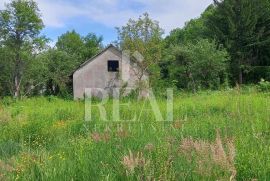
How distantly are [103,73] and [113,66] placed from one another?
1.16 meters

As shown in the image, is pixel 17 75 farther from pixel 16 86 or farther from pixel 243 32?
pixel 243 32

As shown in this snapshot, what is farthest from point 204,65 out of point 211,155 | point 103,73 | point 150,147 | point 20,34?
point 211,155

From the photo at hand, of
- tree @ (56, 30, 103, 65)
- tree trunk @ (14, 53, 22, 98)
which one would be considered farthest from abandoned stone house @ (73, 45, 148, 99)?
tree @ (56, 30, 103, 65)

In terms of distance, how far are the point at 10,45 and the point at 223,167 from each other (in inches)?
1468

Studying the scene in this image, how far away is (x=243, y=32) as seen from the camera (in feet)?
133

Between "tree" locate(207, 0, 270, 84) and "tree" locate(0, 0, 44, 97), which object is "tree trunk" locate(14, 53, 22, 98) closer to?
"tree" locate(0, 0, 44, 97)

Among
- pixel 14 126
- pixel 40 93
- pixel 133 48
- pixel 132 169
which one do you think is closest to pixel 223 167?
pixel 132 169

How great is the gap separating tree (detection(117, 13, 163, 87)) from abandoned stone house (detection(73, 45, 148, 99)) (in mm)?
1687

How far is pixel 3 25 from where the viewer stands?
37.9 m

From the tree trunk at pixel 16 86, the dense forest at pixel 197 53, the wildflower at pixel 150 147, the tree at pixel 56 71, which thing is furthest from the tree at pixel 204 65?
the wildflower at pixel 150 147

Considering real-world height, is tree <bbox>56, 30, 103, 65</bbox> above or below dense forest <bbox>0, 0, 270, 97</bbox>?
above

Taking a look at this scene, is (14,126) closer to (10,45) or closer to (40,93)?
(10,45)

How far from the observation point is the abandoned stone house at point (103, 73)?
108 feet

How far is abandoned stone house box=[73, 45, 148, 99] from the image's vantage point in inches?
1296
